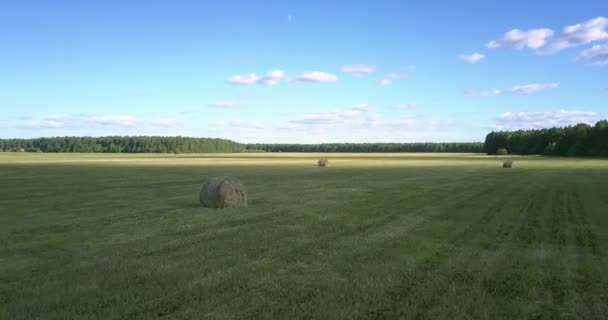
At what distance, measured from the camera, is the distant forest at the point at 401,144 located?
295 feet

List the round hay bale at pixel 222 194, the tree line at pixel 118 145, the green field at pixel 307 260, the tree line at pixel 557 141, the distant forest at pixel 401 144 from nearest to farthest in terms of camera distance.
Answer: the green field at pixel 307 260 < the round hay bale at pixel 222 194 < the tree line at pixel 557 141 < the distant forest at pixel 401 144 < the tree line at pixel 118 145

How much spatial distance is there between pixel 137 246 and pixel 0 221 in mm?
6197

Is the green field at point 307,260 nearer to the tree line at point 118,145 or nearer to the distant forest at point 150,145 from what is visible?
the tree line at point 118,145

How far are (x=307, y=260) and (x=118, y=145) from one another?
489 ft

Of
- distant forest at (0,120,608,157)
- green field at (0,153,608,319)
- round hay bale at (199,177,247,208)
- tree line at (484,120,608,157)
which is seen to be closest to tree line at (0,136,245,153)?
distant forest at (0,120,608,157)

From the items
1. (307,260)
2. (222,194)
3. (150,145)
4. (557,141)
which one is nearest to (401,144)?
(557,141)

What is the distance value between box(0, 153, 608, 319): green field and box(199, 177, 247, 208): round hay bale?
26.4 inches

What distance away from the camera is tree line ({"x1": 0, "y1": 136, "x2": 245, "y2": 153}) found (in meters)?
142

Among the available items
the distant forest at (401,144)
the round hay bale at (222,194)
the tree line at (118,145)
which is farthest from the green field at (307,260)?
the tree line at (118,145)

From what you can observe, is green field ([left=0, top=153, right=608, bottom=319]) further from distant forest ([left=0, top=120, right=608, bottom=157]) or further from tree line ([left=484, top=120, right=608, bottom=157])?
distant forest ([left=0, top=120, right=608, bottom=157])

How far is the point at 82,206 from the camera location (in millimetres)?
17641

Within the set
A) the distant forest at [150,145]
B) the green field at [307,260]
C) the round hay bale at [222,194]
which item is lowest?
the green field at [307,260]

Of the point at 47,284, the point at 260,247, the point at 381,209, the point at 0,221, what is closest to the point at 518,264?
the point at 260,247

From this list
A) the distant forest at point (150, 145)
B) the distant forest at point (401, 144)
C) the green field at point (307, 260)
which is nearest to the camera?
the green field at point (307, 260)
